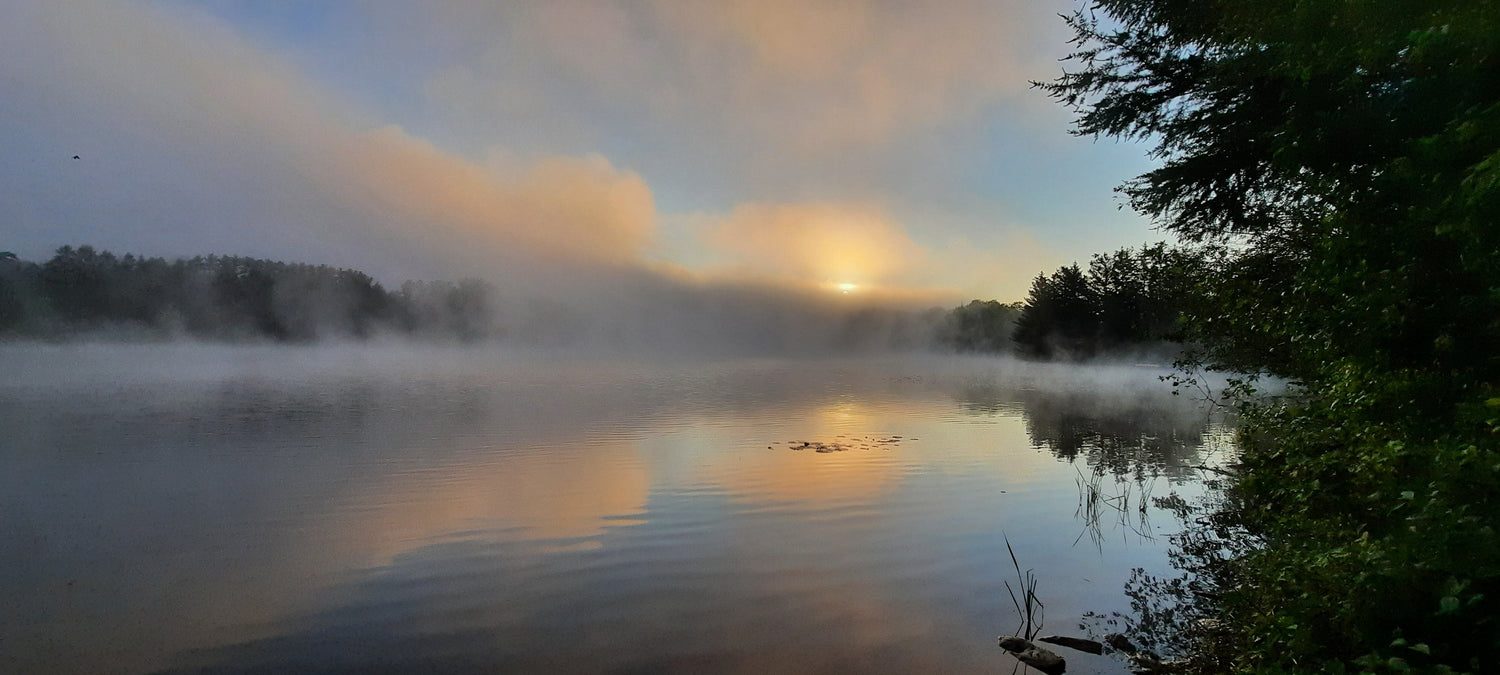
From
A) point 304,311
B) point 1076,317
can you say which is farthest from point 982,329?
point 304,311

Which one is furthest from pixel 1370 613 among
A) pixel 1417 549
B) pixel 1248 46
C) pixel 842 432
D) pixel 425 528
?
pixel 842 432

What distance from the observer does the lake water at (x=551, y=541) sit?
766cm

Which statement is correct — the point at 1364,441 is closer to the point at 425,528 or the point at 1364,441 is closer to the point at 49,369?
the point at 425,528

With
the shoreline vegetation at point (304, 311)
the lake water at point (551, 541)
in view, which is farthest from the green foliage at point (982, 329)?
the lake water at point (551, 541)

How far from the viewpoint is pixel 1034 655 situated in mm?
7410

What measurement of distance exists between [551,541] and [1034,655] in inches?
306

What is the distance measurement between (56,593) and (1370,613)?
13909 mm

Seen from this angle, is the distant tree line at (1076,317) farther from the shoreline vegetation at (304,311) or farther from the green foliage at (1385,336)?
the green foliage at (1385,336)

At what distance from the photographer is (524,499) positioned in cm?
1455

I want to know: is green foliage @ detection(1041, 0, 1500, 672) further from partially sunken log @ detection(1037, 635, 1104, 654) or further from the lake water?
the lake water

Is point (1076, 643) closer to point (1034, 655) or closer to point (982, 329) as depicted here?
point (1034, 655)

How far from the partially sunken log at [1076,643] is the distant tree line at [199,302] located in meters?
128

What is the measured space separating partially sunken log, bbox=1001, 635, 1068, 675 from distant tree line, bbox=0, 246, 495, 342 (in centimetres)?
12771

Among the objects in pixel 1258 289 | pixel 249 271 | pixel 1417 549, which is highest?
pixel 249 271
